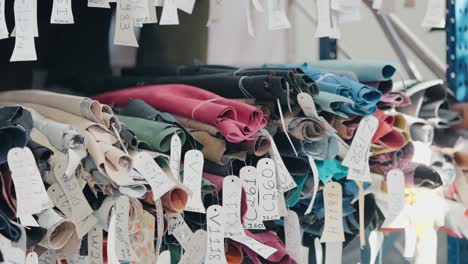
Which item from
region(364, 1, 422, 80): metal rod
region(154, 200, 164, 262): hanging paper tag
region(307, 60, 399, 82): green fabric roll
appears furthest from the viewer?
region(364, 1, 422, 80): metal rod

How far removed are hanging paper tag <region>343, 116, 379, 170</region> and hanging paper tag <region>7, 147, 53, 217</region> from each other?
0.46m

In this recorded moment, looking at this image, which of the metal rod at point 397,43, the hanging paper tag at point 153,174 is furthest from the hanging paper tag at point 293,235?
the metal rod at point 397,43

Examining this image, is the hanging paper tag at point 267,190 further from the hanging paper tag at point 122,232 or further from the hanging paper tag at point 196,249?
the hanging paper tag at point 122,232

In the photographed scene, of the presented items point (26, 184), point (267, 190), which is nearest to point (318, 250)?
point (267, 190)

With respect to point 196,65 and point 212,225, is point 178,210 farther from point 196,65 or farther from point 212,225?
point 196,65

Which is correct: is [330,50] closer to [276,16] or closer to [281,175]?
[276,16]

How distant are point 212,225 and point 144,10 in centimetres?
30

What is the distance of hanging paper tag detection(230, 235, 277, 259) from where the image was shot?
98cm

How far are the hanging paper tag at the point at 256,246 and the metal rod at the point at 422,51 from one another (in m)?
0.65

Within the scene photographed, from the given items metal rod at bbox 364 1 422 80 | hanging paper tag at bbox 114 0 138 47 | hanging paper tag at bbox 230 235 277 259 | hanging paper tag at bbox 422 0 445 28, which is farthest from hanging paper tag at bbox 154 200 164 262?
metal rod at bbox 364 1 422 80

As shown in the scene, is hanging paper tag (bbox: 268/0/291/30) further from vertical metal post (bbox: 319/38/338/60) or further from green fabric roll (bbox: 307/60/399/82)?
vertical metal post (bbox: 319/38/338/60)

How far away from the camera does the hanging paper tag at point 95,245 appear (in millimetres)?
858

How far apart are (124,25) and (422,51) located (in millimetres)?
840

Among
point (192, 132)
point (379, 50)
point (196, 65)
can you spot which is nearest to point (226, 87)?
point (192, 132)
